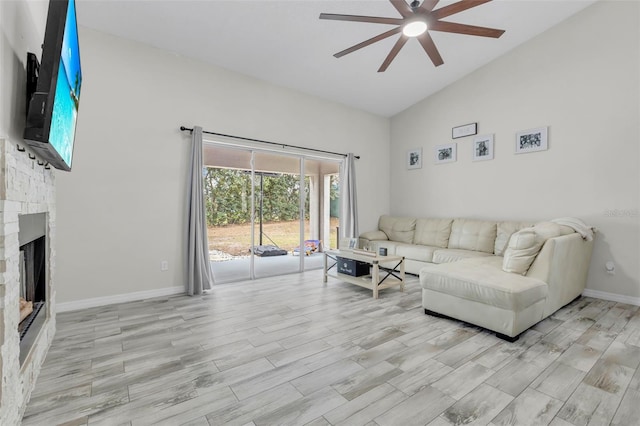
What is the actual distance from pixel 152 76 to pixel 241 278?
286 centimetres

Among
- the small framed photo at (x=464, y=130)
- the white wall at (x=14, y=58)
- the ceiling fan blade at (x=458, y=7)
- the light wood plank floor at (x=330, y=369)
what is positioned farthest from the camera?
the small framed photo at (x=464, y=130)

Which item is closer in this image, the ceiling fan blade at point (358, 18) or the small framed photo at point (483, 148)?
the ceiling fan blade at point (358, 18)

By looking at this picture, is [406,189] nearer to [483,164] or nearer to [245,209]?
[483,164]

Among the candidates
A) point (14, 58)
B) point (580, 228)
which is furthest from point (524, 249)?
point (14, 58)

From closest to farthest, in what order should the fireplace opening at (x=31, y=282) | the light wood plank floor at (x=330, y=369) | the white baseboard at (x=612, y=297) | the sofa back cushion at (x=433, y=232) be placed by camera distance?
the light wood plank floor at (x=330, y=369) < the fireplace opening at (x=31, y=282) < the white baseboard at (x=612, y=297) < the sofa back cushion at (x=433, y=232)

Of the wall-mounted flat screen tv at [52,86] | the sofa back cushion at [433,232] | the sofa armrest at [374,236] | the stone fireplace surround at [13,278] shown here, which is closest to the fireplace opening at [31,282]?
the stone fireplace surround at [13,278]

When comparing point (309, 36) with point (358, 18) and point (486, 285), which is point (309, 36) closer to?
point (358, 18)

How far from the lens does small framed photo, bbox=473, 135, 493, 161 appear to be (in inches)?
181

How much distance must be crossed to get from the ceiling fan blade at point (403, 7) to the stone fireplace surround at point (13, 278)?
8.39ft

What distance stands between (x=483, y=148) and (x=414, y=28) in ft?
9.13

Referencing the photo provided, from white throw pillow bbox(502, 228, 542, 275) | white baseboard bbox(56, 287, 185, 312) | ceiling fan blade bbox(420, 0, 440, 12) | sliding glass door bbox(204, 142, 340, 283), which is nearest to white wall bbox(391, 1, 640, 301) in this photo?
white throw pillow bbox(502, 228, 542, 275)

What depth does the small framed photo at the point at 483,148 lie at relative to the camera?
4.59 metres

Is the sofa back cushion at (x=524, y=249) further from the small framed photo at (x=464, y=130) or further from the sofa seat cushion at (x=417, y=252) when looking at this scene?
the small framed photo at (x=464, y=130)

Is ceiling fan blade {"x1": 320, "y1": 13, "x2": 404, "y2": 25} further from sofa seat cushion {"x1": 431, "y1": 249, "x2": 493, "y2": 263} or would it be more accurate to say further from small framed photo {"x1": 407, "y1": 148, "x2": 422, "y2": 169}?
small framed photo {"x1": 407, "y1": 148, "x2": 422, "y2": 169}
